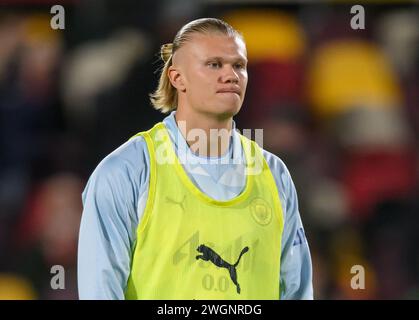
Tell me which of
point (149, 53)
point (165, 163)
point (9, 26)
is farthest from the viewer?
point (9, 26)

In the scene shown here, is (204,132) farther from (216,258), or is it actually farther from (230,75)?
(216,258)

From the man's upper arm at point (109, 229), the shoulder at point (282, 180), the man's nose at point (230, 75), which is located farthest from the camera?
the shoulder at point (282, 180)

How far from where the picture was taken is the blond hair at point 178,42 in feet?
9.50

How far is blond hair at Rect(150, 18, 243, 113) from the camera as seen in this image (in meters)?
2.89

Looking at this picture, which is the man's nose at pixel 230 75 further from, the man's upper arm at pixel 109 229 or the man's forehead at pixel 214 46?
the man's upper arm at pixel 109 229

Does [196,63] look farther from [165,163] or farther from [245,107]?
[245,107]

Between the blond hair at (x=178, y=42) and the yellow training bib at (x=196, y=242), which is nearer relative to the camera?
the yellow training bib at (x=196, y=242)

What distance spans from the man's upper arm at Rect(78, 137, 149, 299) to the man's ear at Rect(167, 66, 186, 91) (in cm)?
35

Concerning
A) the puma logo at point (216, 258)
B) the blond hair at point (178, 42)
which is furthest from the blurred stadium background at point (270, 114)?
the puma logo at point (216, 258)

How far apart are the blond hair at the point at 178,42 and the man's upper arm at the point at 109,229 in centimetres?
38

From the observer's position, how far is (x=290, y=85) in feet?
16.2

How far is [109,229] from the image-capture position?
2717mm

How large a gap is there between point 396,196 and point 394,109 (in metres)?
0.54

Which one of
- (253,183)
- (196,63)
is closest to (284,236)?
(253,183)
